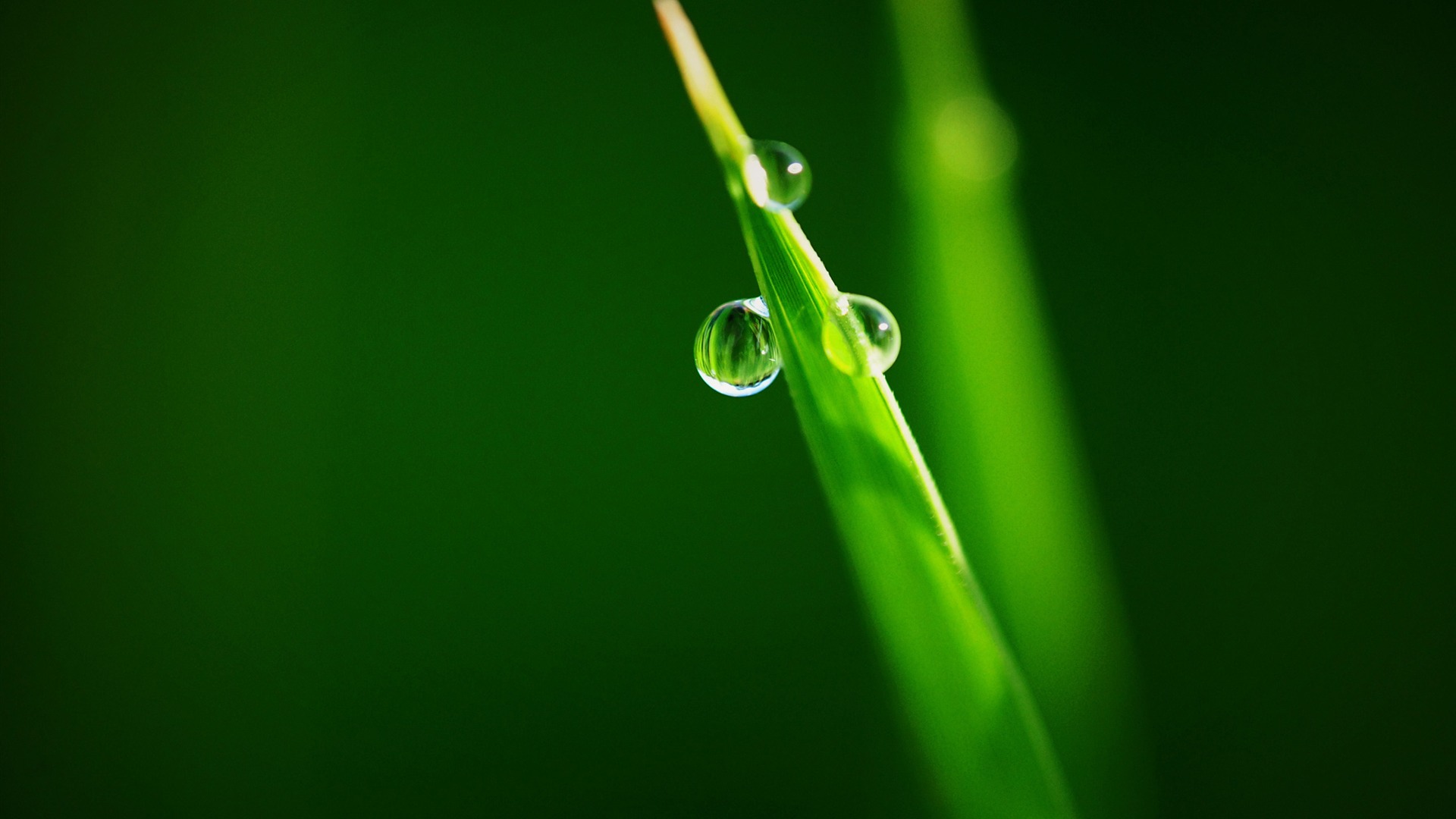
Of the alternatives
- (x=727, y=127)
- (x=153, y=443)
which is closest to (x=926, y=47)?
(x=727, y=127)

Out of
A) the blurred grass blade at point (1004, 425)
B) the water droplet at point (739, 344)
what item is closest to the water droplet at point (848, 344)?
the water droplet at point (739, 344)

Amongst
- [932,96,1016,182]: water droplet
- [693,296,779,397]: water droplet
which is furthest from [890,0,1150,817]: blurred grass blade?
[693,296,779,397]: water droplet

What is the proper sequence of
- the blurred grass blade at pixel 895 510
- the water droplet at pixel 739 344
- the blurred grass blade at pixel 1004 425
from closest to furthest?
1. the blurred grass blade at pixel 895 510
2. the water droplet at pixel 739 344
3. the blurred grass blade at pixel 1004 425

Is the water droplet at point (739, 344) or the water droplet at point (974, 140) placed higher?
the water droplet at point (974, 140)

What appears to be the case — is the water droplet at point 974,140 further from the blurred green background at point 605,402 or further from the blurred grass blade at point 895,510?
the blurred grass blade at point 895,510

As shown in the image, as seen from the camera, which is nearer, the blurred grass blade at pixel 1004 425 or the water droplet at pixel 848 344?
the water droplet at pixel 848 344

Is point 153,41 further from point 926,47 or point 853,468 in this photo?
point 853,468
